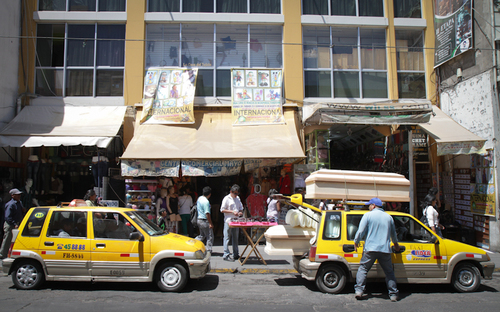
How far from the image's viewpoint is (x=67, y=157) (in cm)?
1209

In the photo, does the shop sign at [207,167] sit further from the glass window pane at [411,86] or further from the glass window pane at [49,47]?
the glass window pane at [411,86]

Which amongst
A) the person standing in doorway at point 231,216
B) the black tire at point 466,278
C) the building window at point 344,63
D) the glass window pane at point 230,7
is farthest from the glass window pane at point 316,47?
the black tire at point 466,278

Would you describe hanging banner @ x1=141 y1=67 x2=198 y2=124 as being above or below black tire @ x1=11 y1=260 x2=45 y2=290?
above

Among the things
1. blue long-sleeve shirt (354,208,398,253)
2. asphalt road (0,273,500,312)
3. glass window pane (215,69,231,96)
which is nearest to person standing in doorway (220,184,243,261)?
asphalt road (0,273,500,312)

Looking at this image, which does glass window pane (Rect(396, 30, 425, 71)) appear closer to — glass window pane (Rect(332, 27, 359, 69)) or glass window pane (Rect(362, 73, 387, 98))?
glass window pane (Rect(362, 73, 387, 98))

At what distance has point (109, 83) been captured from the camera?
40.1 feet

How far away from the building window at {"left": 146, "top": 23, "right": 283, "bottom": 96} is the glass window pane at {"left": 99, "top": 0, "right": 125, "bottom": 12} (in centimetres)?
114

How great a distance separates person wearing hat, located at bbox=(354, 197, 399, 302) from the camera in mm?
5641

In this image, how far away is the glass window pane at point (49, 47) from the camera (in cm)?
1223

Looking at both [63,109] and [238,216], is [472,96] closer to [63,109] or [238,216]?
[238,216]

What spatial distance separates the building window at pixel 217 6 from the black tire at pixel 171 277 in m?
9.60

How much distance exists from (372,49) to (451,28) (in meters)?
2.56

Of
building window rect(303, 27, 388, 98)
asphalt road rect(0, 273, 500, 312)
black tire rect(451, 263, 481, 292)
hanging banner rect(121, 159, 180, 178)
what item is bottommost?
asphalt road rect(0, 273, 500, 312)

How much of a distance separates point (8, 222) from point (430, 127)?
12074 millimetres
